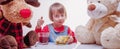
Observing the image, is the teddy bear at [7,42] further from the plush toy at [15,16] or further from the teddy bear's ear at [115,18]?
the teddy bear's ear at [115,18]

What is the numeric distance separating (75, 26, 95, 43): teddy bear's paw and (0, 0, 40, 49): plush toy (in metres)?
0.29

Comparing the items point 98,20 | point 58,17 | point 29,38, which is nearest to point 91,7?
point 98,20

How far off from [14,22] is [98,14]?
0.32 m

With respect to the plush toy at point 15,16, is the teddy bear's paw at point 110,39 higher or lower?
lower

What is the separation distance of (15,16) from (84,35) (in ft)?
1.20

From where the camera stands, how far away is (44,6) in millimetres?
1472

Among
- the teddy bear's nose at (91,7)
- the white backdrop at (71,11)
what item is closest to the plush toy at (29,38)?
the teddy bear's nose at (91,7)

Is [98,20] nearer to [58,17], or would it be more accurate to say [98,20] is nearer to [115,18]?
[115,18]

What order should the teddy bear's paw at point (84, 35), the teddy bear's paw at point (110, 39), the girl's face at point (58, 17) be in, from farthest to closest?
1. the girl's face at point (58, 17)
2. the teddy bear's paw at point (84, 35)
3. the teddy bear's paw at point (110, 39)

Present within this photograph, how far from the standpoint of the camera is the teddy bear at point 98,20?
0.74m

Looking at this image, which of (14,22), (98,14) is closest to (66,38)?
(98,14)

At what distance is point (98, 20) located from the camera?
81cm

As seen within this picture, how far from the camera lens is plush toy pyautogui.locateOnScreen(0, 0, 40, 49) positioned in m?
0.56

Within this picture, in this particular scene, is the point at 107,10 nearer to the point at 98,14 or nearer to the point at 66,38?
the point at 98,14
